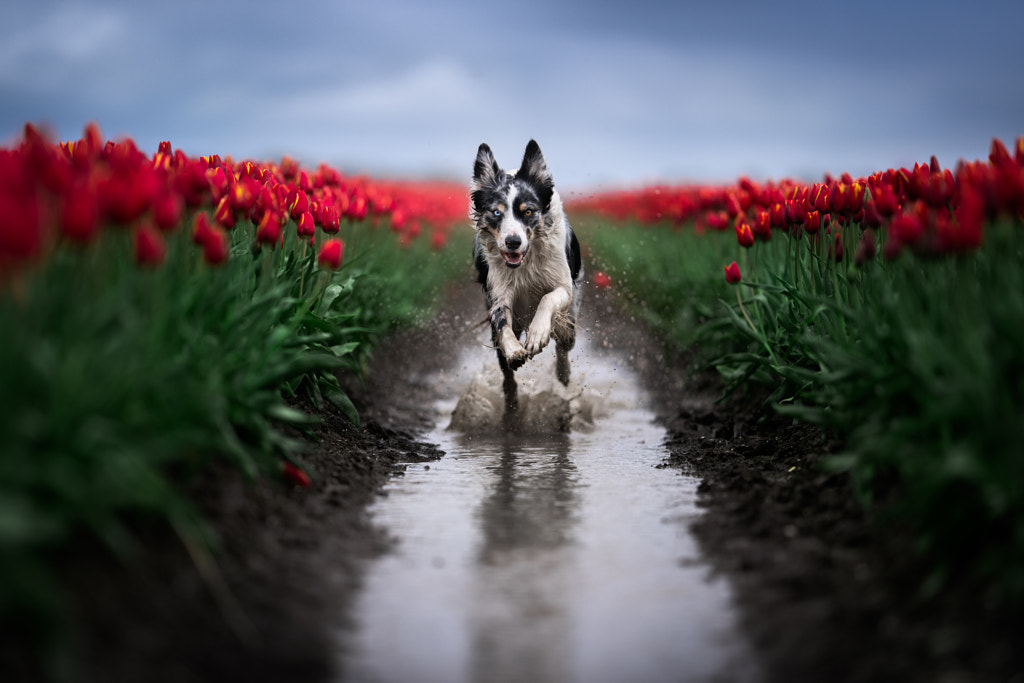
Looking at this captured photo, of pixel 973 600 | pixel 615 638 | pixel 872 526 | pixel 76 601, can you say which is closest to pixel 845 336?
pixel 872 526

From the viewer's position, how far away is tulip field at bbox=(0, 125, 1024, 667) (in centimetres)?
295

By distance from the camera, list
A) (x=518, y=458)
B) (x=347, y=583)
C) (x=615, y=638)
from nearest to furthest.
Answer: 1. (x=615, y=638)
2. (x=347, y=583)
3. (x=518, y=458)

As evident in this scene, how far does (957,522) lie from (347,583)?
2341mm

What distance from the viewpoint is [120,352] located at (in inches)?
130

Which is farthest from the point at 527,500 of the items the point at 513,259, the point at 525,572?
the point at 513,259

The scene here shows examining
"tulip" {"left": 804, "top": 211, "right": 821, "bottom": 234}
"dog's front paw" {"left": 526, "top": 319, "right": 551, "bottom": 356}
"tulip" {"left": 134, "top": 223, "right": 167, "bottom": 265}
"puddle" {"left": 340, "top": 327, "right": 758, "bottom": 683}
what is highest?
"tulip" {"left": 804, "top": 211, "right": 821, "bottom": 234}

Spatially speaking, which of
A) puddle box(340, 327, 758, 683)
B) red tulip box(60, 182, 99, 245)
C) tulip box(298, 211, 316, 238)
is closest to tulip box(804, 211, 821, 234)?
puddle box(340, 327, 758, 683)

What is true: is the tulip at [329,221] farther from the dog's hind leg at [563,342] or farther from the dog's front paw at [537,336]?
the dog's hind leg at [563,342]

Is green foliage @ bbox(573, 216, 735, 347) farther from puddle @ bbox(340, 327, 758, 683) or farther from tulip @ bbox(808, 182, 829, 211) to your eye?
puddle @ bbox(340, 327, 758, 683)

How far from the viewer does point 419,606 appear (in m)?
3.70

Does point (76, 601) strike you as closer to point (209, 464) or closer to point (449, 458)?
point (209, 464)

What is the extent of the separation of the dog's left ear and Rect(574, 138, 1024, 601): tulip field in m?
1.95

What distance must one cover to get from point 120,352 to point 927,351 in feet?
9.94

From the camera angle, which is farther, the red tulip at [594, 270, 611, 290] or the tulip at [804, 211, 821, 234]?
the red tulip at [594, 270, 611, 290]
